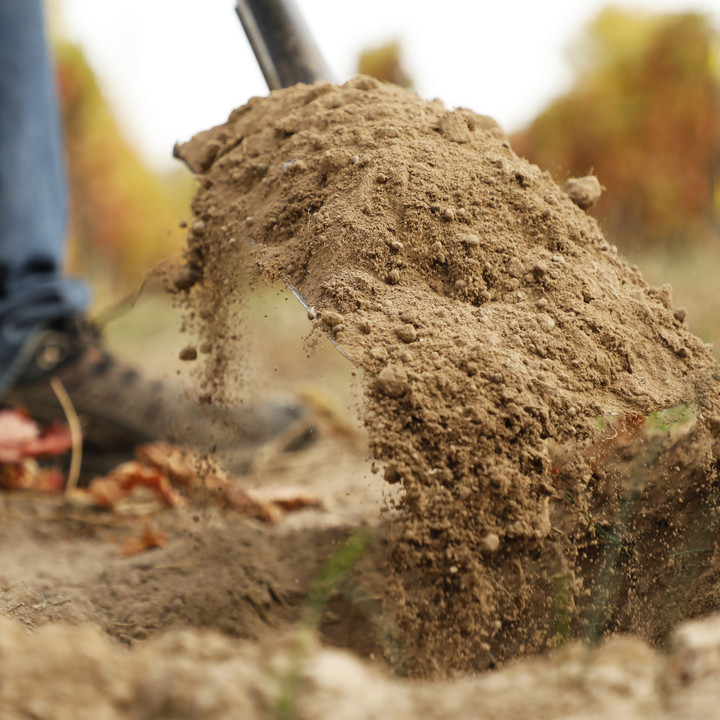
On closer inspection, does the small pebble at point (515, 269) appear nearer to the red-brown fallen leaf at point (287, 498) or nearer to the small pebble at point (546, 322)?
the small pebble at point (546, 322)

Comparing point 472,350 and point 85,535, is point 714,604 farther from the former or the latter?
point 85,535

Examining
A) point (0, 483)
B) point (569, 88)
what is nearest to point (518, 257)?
point (0, 483)

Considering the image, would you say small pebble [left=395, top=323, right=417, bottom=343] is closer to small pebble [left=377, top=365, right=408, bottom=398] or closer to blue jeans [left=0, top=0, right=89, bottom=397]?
small pebble [left=377, top=365, right=408, bottom=398]

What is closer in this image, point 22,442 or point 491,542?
point 491,542

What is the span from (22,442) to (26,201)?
2.47 feet

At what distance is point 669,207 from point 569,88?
1.78 metres

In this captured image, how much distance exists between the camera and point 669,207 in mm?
7008

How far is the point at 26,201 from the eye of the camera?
2158 millimetres

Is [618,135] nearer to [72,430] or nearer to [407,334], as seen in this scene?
[72,430]

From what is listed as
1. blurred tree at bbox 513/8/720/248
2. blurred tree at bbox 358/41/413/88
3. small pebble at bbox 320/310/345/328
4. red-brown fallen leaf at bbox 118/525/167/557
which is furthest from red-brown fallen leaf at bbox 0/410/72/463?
blurred tree at bbox 513/8/720/248

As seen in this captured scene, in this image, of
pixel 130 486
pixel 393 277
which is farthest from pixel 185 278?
pixel 130 486

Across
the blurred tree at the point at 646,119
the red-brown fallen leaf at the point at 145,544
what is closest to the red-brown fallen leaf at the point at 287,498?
the red-brown fallen leaf at the point at 145,544

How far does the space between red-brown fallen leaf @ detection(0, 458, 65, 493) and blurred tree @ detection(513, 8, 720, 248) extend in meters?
5.77

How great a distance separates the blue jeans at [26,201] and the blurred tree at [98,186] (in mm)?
6123
